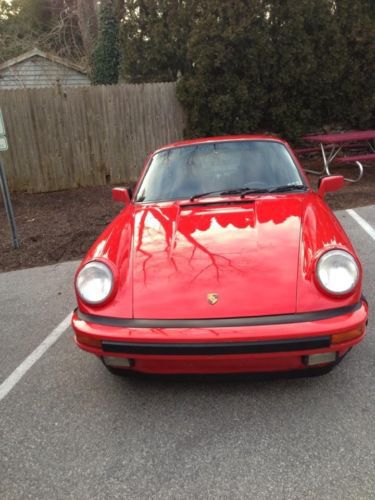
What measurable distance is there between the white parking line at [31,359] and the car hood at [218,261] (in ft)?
3.92

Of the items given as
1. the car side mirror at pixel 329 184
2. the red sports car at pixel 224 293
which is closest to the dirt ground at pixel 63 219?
the red sports car at pixel 224 293

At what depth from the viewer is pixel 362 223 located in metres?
6.03

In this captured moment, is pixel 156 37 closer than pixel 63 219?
No

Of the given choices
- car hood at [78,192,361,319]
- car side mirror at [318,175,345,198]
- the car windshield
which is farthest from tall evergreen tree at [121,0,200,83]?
car hood at [78,192,361,319]

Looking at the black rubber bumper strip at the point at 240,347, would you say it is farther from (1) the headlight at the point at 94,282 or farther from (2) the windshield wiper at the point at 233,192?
(2) the windshield wiper at the point at 233,192

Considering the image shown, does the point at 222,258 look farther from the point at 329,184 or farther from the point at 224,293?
the point at 329,184

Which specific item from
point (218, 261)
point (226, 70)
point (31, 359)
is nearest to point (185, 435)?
point (218, 261)

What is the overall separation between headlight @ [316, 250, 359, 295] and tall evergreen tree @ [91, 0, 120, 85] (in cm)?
1330

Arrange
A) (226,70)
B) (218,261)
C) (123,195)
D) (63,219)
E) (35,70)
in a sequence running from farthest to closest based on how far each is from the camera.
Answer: (35,70) < (226,70) < (63,219) < (123,195) < (218,261)

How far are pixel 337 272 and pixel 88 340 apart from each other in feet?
4.55

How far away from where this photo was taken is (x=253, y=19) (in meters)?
8.42

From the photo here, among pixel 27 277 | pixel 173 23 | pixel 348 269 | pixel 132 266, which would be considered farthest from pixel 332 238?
pixel 173 23

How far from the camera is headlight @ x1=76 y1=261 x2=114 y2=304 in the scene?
2.41 meters

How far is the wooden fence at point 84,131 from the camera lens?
8.87 metres
